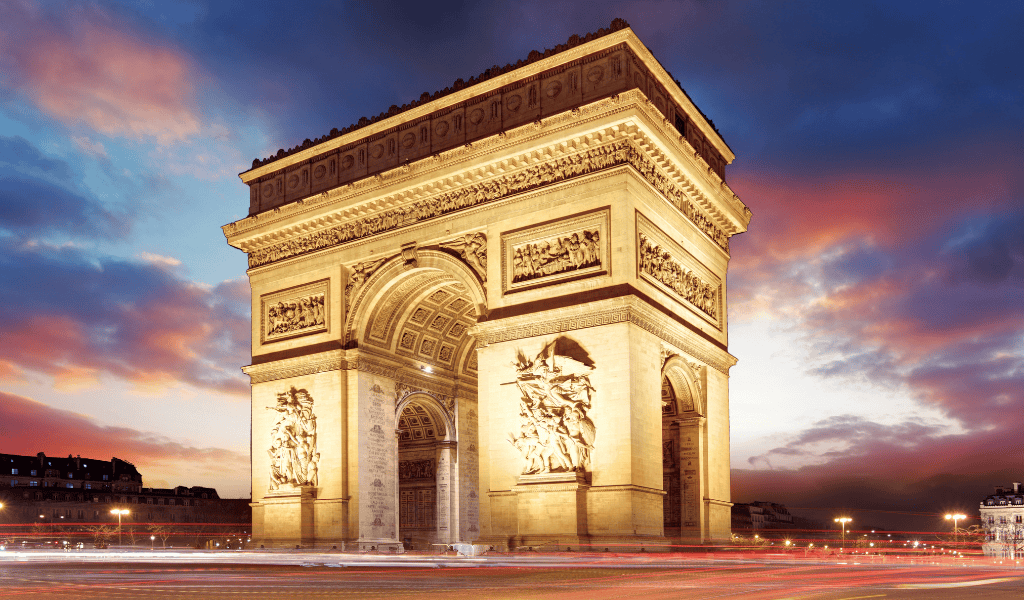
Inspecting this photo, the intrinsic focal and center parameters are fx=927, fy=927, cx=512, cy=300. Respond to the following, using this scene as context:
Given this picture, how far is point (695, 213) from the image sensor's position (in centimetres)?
2991

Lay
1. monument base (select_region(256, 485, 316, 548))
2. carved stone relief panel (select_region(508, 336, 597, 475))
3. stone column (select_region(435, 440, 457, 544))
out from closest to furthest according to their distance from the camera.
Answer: carved stone relief panel (select_region(508, 336, 597, 475)) → monument base (select_region(256, 485, 316, 548)) → stone column (select_region(435, 440, 457, 544))

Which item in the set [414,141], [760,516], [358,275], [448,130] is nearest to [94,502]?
[358,275]

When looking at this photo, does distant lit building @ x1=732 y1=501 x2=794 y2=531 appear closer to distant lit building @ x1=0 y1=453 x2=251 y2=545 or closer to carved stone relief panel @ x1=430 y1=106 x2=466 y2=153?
distant lit building @ x1=0 y1=453 x2=251 y2=545

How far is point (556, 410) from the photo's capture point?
24641 millimetres

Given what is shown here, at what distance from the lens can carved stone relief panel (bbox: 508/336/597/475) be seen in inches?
954

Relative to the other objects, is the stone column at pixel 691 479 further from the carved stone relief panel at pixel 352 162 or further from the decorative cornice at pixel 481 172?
the carved stone relief panel at pixel 352 162

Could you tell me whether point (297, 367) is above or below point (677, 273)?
below

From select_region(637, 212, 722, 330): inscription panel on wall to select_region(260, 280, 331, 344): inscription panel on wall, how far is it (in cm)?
1115

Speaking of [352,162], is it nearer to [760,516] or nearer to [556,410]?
[556,410]

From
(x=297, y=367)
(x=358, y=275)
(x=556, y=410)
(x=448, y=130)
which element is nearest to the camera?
(x=556, y=410)

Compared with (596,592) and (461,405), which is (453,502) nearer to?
(461,405)

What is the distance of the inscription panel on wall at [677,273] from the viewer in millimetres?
25766

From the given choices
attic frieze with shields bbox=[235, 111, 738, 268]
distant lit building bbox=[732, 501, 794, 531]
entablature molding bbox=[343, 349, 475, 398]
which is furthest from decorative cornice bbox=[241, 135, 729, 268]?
distant lit building bbox=[732, 501, 794, 531]

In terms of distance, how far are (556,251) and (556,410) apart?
4507 mm
